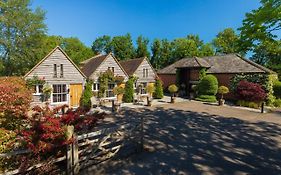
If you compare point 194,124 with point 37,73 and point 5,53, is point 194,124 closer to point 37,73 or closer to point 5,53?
point 37,73

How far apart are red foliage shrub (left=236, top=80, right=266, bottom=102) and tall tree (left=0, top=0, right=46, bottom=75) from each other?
108 feet

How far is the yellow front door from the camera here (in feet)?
71.2

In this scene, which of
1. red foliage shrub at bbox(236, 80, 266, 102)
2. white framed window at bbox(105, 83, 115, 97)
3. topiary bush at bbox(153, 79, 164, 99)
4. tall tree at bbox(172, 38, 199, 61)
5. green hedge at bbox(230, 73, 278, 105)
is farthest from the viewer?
tall tree at bbox(172, 38, 199, 61)

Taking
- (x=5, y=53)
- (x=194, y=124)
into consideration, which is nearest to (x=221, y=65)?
(x=194, y=124)

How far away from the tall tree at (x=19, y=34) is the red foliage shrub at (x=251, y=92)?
32.9m

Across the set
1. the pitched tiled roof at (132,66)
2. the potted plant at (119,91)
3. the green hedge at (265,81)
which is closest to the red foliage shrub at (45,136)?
the potted plant at (119,91)

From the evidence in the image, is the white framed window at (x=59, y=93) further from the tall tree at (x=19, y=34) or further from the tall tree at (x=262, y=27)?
the tall tree at (x=262, y=27)

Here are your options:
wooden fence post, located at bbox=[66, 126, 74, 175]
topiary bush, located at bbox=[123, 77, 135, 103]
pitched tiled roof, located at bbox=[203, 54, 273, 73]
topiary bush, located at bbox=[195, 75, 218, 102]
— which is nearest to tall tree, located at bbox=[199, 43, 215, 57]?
→ pitched tiled roof, located at bbox=[203, 54, 273, 73]

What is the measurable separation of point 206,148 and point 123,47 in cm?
5132

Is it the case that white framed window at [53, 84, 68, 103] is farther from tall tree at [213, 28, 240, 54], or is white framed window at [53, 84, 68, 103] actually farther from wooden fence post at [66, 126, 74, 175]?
tall tree at [213, 28, 240, 54]

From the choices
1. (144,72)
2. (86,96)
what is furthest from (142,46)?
(86,96)

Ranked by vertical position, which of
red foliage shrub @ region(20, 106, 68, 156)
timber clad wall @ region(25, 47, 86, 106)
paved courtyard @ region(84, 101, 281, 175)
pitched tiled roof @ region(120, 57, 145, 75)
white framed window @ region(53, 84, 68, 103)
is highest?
pitched tiled roof @ region(120, 57, 145, 75)

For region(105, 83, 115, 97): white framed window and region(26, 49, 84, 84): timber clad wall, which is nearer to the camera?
region(26, 49, 84, 84): timber clad wall

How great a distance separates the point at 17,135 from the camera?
718cm
